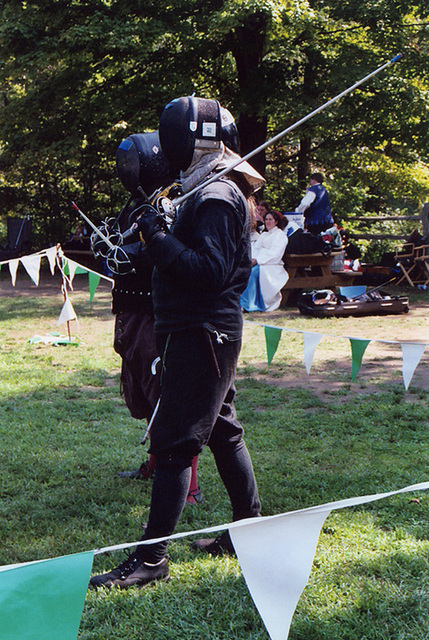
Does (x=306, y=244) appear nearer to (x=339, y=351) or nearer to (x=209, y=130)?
(x=339, y=351)

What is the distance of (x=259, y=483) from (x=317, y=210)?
9974 mm

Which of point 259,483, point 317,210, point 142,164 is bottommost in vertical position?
point 259,483

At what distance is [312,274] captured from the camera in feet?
41.0

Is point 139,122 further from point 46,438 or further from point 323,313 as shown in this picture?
point 46,438

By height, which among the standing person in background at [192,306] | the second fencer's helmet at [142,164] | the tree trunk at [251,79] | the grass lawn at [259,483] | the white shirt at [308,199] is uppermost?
the tree trunk at [251,79]

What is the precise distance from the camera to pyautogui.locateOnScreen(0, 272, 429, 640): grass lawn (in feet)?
8.30

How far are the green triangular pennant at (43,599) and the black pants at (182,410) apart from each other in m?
0.92

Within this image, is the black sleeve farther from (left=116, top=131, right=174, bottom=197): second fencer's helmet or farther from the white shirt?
the white shirt

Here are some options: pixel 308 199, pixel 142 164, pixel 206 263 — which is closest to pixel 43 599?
pixel 206 263

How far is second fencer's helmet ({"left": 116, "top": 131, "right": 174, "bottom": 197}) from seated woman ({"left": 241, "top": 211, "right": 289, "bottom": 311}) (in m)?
8.01

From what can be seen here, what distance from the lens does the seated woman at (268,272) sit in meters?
11.4

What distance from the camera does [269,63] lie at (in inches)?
596

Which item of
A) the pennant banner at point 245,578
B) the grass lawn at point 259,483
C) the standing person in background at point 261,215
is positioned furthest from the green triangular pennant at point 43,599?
the standing person in background at point 261,215

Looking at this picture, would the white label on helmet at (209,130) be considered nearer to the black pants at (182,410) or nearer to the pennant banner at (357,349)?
the black pants at (182,410)
